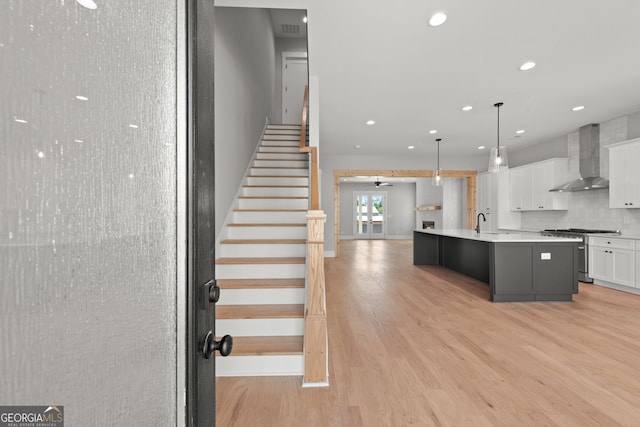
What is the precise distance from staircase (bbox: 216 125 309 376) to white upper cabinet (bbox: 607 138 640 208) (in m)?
5.02

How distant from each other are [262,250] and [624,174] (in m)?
5.74

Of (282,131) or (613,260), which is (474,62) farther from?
(282,131)

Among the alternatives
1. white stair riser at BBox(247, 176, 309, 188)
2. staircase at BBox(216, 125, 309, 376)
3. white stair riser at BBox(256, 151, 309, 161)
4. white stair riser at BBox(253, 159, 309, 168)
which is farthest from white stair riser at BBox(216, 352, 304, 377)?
white stair riser at BBox(256, 151, 309, 161)

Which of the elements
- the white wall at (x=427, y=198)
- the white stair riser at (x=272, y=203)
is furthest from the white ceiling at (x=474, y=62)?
the white wall at (x=427, y=198)

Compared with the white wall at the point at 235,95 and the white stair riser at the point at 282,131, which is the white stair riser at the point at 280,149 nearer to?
the white wall at the point at 235,95

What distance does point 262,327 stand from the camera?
2344 millimetres

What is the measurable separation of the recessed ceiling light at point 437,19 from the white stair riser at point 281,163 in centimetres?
284

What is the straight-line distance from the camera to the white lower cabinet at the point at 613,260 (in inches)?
173

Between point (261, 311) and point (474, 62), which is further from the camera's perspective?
point (474, 62)

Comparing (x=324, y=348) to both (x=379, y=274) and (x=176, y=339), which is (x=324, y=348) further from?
(x=379, y=274)

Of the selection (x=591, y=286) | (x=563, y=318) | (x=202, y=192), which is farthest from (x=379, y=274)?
(x=202, y=192)

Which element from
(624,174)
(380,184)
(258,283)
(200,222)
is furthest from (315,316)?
(380,184)

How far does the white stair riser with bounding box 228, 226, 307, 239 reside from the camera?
350 centimetres

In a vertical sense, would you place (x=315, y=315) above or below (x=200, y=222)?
below
